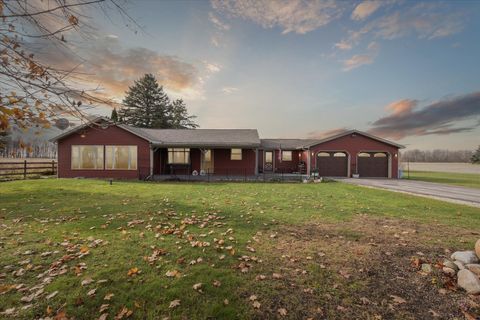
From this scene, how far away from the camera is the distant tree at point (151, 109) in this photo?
43.8 m

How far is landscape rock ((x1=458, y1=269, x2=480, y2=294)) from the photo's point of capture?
9.78ft

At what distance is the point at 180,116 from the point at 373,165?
3680 cm

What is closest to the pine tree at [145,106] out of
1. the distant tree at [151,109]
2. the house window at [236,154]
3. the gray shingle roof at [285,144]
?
the distant tree at [151,109]

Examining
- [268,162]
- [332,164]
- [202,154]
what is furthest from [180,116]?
[332,164]

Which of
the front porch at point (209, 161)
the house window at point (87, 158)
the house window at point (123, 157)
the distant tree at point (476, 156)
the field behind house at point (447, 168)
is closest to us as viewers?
the house window at point (123, 157)

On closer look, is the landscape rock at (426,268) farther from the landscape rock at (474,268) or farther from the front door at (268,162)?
the front door at (268,162)

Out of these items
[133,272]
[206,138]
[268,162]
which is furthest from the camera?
[268,162]

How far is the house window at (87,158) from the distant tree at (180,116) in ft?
86.7

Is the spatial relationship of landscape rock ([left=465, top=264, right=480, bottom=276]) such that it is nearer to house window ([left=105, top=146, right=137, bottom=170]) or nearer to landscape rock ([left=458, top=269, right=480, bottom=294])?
landscape rock ([left=458, top=269, right=480, bottom=294])

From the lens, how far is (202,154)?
20.7 meters

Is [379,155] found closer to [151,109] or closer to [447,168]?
[447,168]

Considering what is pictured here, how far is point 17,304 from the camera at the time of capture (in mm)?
2660

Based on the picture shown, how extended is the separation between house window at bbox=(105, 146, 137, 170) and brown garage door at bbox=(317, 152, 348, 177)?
17459 mm

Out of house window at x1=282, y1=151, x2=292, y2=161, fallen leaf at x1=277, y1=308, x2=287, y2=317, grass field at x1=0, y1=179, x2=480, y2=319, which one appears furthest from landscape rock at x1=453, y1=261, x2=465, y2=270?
house window at x1=282, y1=151, x2=292, y2=161
